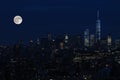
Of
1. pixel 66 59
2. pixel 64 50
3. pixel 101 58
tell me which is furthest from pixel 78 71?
pixel 64 50

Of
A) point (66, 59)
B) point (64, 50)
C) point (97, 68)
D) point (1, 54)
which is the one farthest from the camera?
point (64, 50)

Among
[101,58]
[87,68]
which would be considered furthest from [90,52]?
[87,68]

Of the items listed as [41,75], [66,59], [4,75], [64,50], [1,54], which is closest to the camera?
[4,75]

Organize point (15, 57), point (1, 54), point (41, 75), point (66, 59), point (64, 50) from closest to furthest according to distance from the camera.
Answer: point (41, 75)
point (15, 57)
point (1, 54)
point (66, 59)
point (64, 50)

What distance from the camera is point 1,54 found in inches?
926

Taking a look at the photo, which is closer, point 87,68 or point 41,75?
point 41,75

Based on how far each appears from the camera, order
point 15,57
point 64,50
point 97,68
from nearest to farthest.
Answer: point 15,57
point 97,68
point 64,50

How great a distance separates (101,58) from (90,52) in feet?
14.2

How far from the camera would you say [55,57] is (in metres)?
29.2

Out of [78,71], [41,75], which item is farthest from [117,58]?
[41,75]

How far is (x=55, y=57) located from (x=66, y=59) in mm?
1025

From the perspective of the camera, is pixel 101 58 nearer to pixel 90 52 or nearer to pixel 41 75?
pixel 90 52

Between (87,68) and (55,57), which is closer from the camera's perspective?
(87,68)

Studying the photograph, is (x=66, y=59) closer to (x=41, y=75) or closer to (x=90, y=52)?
(x=90, y=52)
